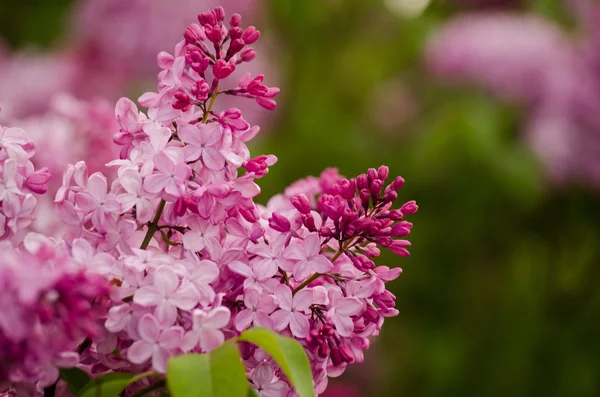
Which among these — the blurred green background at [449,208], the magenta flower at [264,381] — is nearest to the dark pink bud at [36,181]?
the magenta flower at [264,381]

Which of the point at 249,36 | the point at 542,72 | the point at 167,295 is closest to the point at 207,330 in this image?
the point at 167,295

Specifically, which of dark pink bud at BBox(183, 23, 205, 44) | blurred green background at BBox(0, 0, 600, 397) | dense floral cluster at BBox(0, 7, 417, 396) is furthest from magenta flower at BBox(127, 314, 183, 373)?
blurred green background at BBox(0, 0, 600, 397)

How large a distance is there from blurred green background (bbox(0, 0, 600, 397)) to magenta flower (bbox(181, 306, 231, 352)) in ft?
2.42

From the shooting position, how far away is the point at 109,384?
278mm

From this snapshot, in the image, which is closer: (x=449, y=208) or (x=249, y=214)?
(x=249, y=214)

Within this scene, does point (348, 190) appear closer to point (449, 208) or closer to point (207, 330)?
point (207, 330)

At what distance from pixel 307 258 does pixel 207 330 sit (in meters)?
0.05

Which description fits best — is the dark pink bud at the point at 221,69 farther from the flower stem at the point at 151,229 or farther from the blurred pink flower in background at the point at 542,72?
the blurred pink flower in background at the point at 542,72

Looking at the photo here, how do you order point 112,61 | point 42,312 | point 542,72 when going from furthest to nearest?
point 112,61, point 542,72, point 42,312

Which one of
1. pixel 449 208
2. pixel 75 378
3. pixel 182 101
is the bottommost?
pixel 449 208

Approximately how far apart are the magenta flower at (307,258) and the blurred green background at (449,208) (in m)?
0.70

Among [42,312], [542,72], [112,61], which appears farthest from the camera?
[112,61]

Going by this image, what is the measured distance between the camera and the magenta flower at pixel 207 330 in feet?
0.90

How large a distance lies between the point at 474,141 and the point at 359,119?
1.15 feet
